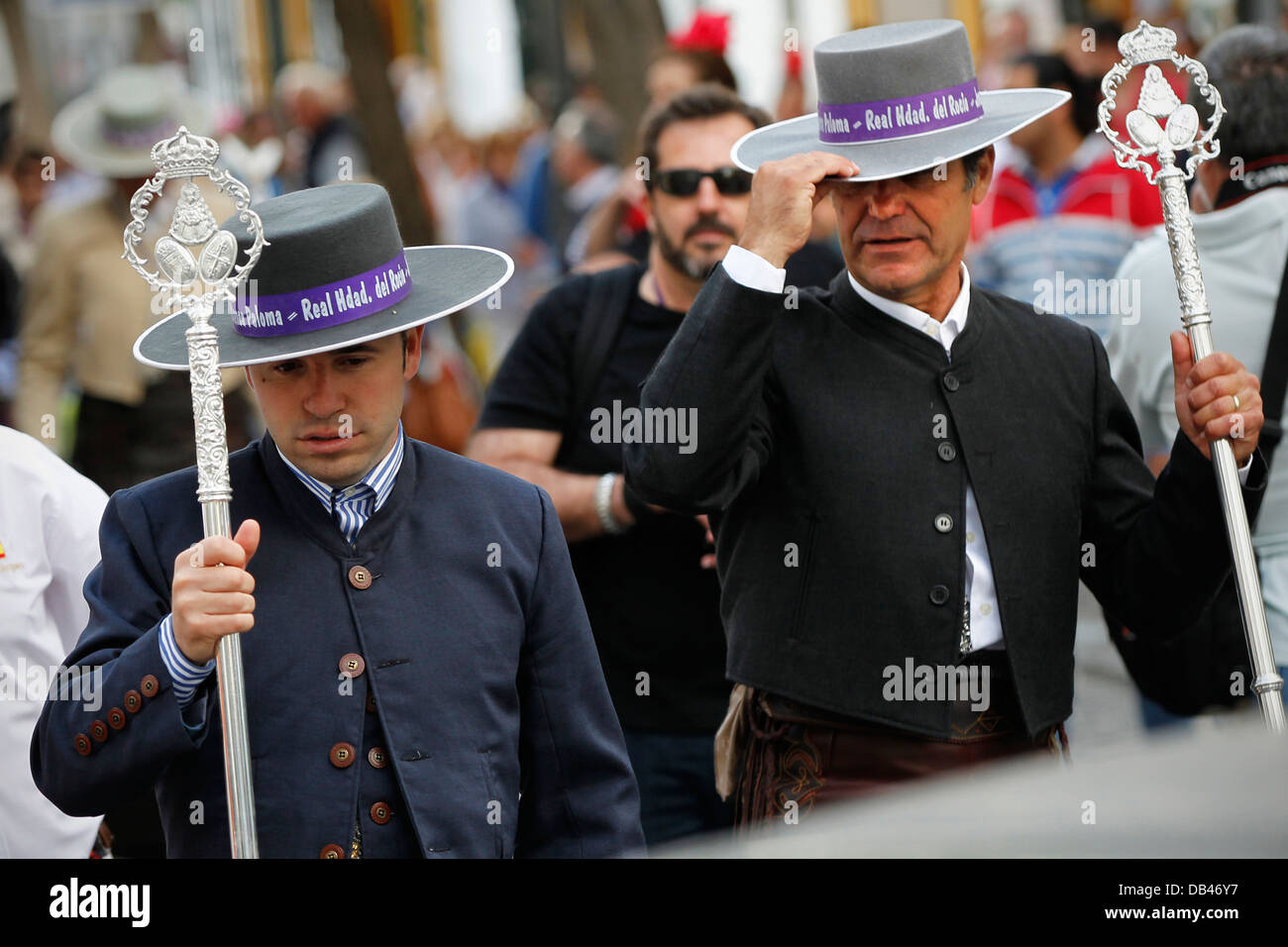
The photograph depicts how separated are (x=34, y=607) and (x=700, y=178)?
2168mm

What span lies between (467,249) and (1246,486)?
1.49m

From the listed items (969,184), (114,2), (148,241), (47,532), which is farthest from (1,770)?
A: (114,2)

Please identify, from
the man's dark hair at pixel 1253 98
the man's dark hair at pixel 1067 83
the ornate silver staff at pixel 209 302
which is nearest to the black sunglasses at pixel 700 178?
the man's dark hair at pixel 1253 98

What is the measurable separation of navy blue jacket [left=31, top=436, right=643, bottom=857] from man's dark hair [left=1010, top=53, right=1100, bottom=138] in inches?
228

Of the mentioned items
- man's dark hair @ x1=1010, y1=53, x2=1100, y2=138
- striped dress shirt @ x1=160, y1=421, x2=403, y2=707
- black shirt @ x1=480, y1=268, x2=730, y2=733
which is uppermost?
man's dark hair @ x1=1010, y1=53, x2=1100, y2=138

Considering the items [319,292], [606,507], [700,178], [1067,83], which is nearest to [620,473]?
[606,507]

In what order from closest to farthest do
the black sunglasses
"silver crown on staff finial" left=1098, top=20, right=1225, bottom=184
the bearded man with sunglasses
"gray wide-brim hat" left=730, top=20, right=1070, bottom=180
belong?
"silver crown on staff finial" left=1098, top=20, right=1225, bottom=184 → "gray wide-brim hat" left=730, top=20, right=1070, bottom=180 → the bearded man with sunglasses → the black sunglasses

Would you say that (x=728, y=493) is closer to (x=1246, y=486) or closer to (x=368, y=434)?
(x=368, y=434)

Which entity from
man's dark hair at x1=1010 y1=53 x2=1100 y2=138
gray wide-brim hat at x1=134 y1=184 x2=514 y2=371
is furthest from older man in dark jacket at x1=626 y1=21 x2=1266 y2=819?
man's dark hair at x1=1010 y1=53 x2=1100 y2=138

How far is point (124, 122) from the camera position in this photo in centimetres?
841

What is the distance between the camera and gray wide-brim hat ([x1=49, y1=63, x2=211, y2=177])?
26.7 ft

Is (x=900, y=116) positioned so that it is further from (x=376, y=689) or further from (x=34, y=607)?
(x=34, y=607)

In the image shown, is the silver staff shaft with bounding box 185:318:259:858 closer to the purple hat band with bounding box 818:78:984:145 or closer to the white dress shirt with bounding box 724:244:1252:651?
the white dress shirt with bounding box 724:244:1252:651

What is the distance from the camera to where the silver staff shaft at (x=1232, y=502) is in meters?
3.17
